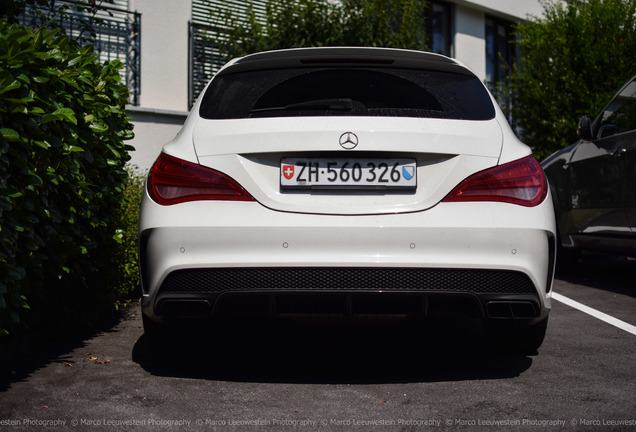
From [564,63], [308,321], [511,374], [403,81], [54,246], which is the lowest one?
[511,374]

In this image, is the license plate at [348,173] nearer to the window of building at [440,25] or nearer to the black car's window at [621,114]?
the black car's window at [621,114]

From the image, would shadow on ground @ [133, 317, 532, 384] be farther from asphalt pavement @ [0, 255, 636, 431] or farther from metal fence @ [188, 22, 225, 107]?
metal fence @ [188, 22, 225, 107]

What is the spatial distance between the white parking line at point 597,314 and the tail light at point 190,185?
2895mm

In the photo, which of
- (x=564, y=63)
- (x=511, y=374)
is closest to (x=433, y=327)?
(x=511, y=374)

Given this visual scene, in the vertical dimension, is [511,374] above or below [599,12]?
below

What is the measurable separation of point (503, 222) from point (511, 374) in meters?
0.86

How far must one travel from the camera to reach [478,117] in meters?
3.53

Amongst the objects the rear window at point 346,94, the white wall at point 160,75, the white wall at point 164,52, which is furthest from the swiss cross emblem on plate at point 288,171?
the white wall at point 164,52

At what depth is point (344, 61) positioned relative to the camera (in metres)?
3.83

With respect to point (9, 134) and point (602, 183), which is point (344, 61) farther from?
point (602, 183)

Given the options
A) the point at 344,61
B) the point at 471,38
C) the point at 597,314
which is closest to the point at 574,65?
the point at 471,38

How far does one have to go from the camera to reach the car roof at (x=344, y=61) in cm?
380

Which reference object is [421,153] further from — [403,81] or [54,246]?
[54,246]

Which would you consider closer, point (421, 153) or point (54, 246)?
point (421, 153)
